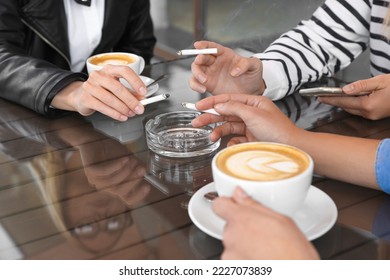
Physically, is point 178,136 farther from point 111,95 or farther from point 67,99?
point 67,99

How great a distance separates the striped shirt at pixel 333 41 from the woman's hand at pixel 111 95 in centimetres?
37

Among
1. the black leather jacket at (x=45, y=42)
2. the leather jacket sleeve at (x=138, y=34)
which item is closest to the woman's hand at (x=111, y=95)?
the black leather jacket at (x=45, y=42)

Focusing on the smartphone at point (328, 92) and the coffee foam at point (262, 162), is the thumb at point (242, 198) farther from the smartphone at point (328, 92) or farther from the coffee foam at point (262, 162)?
the smartphone at point (328, 92)

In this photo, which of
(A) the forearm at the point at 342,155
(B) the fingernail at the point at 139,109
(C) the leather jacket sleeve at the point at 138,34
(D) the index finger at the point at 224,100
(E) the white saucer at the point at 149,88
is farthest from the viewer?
(C) the leather jacket sleeve at the point at 138,34

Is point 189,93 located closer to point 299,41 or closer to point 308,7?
point 299,41

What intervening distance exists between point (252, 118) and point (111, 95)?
12.7 inches

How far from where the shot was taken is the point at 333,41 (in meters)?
1.51

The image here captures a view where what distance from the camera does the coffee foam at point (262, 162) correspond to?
29.4 inches

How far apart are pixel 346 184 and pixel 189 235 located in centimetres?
29

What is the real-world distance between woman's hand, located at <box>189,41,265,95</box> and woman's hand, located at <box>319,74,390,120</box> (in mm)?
179

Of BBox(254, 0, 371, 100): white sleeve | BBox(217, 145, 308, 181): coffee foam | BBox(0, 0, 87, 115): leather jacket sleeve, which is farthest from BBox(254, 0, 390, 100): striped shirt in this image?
BBox(217, 145, 308, 181): coffee foam

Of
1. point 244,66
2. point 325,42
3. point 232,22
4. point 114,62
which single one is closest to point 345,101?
point 244,66
